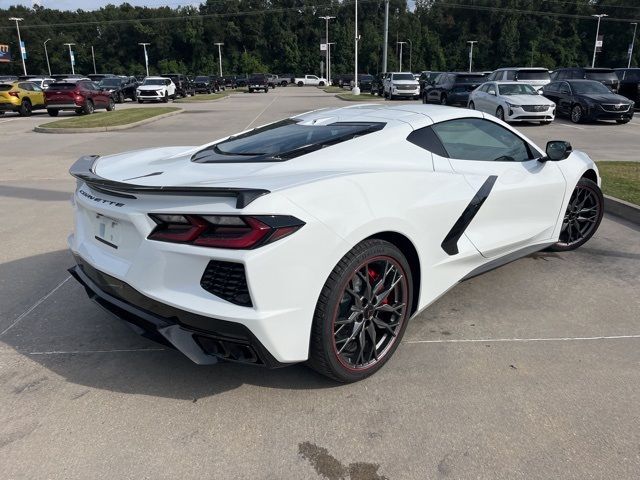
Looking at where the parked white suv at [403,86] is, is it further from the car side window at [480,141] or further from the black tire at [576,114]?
the car side window at [480,141]

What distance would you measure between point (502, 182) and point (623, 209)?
3.73 meters

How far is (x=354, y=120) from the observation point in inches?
153

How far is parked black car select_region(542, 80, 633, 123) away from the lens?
61.8ft

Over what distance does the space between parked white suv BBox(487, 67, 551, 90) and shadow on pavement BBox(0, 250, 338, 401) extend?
77.9 feet

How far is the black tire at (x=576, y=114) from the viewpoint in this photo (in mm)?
19570

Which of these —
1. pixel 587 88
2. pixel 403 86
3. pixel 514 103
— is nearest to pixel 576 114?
pixel 587 88

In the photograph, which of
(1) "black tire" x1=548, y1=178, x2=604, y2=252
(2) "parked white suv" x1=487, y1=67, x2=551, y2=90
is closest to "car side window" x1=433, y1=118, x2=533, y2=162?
(1) "black tire" x1=548, y1=178, x2=604, y2=252

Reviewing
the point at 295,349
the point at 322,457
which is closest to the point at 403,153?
the point at 295,349

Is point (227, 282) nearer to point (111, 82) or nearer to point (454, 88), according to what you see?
point (454, 88)

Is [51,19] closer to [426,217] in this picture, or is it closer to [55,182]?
[55,182]

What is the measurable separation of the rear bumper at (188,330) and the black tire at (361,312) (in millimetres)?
309

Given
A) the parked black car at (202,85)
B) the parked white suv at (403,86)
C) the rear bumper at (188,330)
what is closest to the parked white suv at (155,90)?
the parked black car at (202,85)

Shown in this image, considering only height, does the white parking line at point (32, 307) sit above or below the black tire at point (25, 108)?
above

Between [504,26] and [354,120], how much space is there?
107923 millimetres
